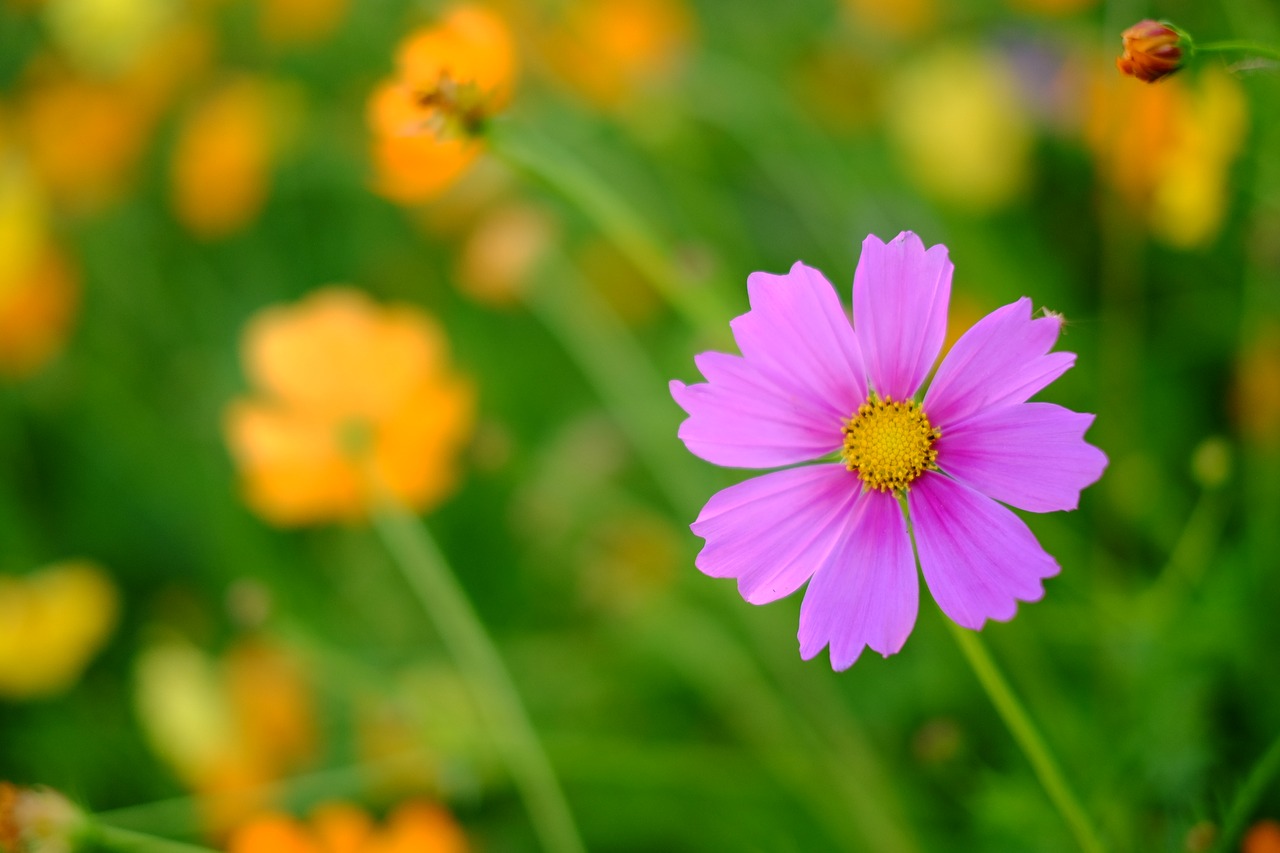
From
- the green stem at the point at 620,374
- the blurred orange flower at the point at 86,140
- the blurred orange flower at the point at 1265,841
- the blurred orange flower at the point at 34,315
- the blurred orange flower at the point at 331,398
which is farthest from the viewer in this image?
the blurred orange flower at the point at 86,140

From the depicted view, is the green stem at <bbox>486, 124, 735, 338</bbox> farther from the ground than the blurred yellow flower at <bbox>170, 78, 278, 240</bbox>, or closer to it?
closer to it

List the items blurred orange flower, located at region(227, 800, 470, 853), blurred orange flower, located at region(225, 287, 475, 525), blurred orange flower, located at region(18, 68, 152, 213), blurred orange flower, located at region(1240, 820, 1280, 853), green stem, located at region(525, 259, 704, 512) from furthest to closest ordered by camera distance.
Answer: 1. blurred orange flower, located at region(18, 68, 152, 213)
2. green stem, located at region(525, 259, 704, 512)
3. blurred orange flower, located at region(225, 287, 475, 525)
4. blurred orange flower, located at region(227, 800, 470, 853)
5. blurred orange flower, located at region(1240, 820, 1280, 853)

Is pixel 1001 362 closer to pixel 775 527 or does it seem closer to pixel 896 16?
pixel 775 527

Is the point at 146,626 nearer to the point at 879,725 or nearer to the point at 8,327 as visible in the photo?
the point at 8,327

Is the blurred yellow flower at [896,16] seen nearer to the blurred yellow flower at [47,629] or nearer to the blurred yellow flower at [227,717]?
the blurred yellow flower at [227,717]

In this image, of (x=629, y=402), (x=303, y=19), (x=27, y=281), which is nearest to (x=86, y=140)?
(x=27, y=281)

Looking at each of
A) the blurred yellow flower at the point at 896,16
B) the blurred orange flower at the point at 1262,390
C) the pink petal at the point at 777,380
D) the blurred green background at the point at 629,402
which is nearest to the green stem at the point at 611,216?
the blurred green background at the point at 629,402

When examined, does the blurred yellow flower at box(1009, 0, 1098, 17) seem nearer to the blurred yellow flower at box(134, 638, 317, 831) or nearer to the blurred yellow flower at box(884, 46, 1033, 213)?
the blurred yellow flower at box(884, 46, 1033, 213)

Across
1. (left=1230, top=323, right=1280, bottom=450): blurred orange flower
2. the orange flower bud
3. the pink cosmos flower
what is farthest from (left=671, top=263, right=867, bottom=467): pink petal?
(left=1230, top=323, right=1280, bottom=450): blurred orange flower
